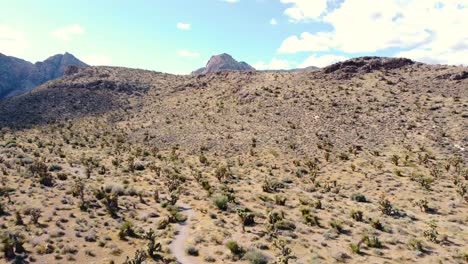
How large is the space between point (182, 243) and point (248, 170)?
73.7 ft

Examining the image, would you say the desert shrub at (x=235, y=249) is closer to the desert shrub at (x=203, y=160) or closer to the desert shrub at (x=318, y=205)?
the desert shrub at (x=318, y=205)

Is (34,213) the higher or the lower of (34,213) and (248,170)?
the lower

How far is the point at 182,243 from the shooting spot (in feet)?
89.6

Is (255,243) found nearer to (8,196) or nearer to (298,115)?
(8,196)

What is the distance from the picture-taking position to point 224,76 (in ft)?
313

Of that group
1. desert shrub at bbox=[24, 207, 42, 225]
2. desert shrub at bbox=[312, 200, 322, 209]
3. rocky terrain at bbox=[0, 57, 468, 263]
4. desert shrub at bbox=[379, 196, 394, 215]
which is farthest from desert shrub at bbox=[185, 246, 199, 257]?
desert shrub at bbox=[379, 196, 394, 215]

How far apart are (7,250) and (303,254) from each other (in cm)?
1965

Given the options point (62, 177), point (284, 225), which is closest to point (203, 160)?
point (62, 177)

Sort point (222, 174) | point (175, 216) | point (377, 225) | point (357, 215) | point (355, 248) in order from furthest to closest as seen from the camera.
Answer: point (222, 174), point (357, 215), point (175, 216), point (377, 225), point (355, 248)

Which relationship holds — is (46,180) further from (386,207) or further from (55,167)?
(386,207)

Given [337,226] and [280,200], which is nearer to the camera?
[337,226]

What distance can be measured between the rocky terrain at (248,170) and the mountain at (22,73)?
3645 inches

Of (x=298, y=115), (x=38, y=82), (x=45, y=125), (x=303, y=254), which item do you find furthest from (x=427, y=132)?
(x=38, y=82)

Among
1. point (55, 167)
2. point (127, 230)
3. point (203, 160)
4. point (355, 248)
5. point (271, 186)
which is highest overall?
point (203, 160)
